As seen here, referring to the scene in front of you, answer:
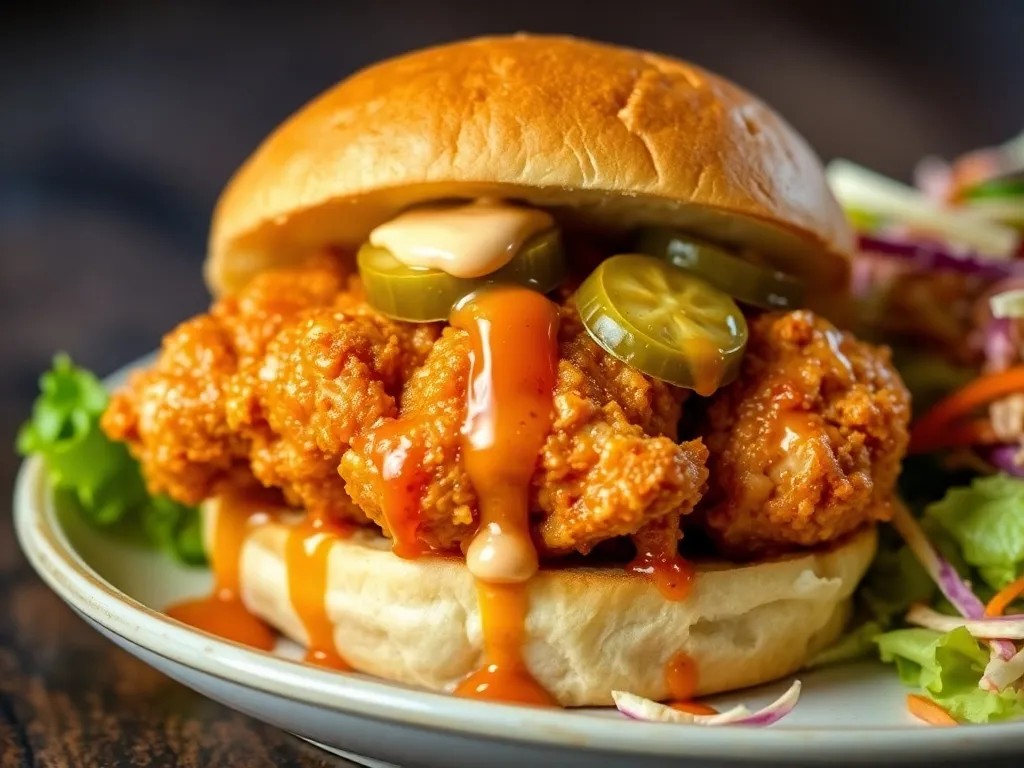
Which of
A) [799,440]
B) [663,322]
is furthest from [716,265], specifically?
[799,440]

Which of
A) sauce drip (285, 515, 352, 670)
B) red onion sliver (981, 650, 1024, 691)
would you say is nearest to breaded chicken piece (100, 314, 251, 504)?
sauce drip (285, 515, 352, 670)

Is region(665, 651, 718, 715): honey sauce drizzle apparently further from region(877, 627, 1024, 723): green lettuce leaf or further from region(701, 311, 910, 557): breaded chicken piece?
region(877, 627, 1024, 723): green lettuce leaf

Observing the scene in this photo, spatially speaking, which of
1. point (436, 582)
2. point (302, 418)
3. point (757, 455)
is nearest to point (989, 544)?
point (757, 455)

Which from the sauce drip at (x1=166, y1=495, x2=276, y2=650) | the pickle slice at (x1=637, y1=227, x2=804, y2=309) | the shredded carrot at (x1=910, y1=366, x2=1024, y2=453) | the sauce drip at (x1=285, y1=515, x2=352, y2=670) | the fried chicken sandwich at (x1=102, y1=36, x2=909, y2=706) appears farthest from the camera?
the shredded carrot at (x1=910, y1=366, x2=1024, y2=453)

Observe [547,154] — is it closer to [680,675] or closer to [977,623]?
[680,675]

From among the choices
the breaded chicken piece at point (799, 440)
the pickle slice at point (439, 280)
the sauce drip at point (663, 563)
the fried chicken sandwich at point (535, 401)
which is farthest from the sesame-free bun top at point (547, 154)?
the sauce drip at point (663, 563)

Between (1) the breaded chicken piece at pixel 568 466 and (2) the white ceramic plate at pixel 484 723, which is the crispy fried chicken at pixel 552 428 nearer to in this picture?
(1) the breaded chicken piece at pixel 568 466

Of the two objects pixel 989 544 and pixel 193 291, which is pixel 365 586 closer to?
pixel 989 544
